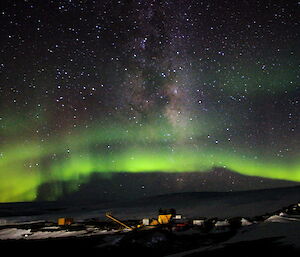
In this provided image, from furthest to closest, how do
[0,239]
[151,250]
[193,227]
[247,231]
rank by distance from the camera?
[0,239], [193,227], [247,231], [151,250]

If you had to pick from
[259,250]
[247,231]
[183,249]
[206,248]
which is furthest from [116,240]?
[259,250]

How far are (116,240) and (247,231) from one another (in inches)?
215

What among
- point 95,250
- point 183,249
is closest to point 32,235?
point 95,250

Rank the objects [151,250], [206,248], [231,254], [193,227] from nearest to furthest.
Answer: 1. [231,254]
2. [206,248]
3. [151,250]
4. [193,227]

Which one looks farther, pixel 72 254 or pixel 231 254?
pixel 72 254

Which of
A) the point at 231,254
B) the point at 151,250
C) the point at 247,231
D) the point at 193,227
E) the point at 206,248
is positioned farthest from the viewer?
the point at 193,227


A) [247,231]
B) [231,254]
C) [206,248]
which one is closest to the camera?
[231,254]

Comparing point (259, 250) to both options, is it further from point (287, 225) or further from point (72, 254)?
point (72, 254)

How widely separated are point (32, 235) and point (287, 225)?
13305 mm

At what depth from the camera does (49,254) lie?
13.4 m

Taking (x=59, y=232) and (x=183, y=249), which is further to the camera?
(x=59, y=232)

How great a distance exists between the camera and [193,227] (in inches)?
660

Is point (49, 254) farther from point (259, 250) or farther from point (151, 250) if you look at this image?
point (259, 250)

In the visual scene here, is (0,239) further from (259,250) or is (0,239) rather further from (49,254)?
(259,250)
